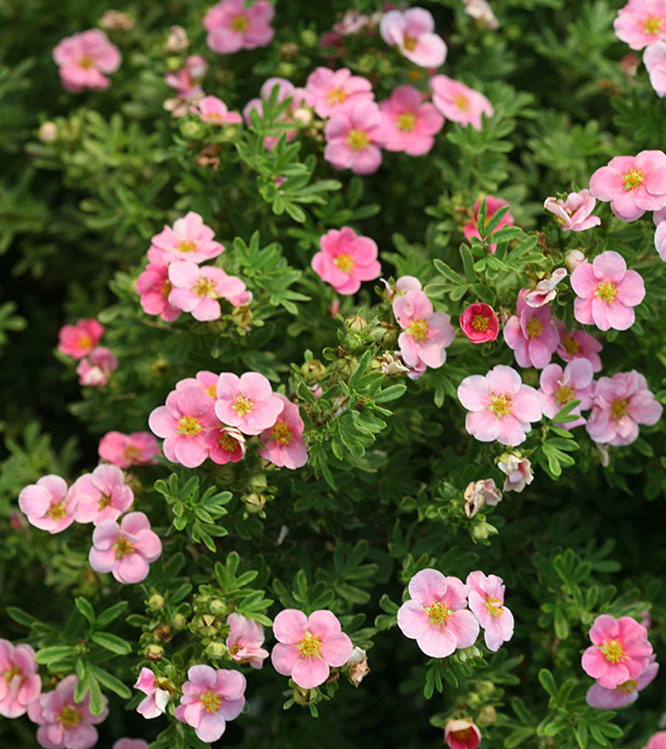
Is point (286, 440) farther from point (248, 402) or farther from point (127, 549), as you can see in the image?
point (127, 549)

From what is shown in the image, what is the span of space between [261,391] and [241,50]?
181cm

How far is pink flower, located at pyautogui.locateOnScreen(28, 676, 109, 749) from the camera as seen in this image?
270 centimetres

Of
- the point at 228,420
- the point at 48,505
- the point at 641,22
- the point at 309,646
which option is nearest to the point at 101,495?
the point at 48,505

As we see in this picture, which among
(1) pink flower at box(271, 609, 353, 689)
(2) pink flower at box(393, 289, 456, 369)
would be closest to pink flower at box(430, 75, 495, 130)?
(2) pink flower at box(393, 289, 456, 369)

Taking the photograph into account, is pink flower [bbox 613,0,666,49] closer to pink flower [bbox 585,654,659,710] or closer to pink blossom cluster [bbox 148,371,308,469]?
pink blossom cluster [bbox 148,371,308,469]

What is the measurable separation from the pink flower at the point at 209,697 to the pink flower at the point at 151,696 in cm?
6

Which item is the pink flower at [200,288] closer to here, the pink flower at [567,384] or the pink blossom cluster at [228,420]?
the pink blossom cluster at [228,420]

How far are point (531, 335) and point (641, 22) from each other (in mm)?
1206

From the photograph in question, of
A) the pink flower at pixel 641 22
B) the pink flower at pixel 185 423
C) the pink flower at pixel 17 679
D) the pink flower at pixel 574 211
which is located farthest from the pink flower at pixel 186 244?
the pink flower at pixel 641 22

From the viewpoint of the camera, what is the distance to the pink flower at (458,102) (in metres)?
3.28

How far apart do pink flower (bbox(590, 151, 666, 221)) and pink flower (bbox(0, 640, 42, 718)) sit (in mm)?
2156

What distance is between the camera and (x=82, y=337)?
11.5ft

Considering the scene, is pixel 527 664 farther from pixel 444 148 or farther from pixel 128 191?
pixel 128 191

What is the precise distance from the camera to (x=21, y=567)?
3.31 meters
